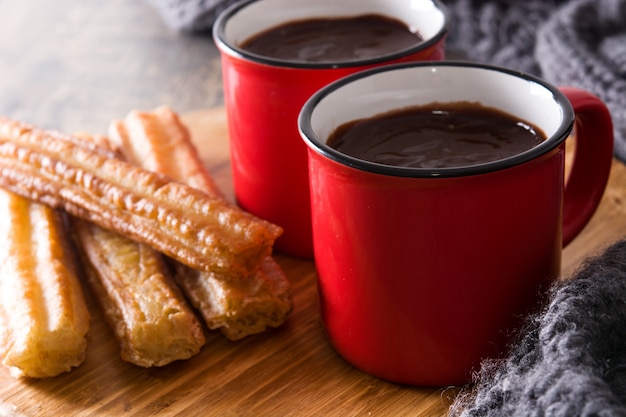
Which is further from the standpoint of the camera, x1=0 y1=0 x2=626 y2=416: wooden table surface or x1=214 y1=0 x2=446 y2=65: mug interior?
x1=214 y1=0 x2=446 y2=65: mug interior

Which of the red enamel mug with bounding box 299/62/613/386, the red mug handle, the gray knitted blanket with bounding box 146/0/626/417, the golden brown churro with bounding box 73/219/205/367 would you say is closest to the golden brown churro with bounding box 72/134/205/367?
the golden brown churro with bounding box 73/219/205/367

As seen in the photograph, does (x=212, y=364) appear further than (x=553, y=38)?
No

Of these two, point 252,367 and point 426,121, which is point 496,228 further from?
point 252,367

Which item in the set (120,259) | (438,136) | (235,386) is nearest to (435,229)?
(438,136)

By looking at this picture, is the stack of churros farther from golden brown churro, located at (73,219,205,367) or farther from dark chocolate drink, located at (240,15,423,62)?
dark chocolate drink, located at (240,15,423,62)

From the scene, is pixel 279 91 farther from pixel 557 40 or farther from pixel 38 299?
pixel 557 40

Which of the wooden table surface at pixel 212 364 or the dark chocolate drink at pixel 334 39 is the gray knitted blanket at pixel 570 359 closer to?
the wooden table surface at pixel 212 364

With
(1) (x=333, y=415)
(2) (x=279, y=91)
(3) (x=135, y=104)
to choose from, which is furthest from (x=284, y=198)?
(3) (x=135, y=104)
